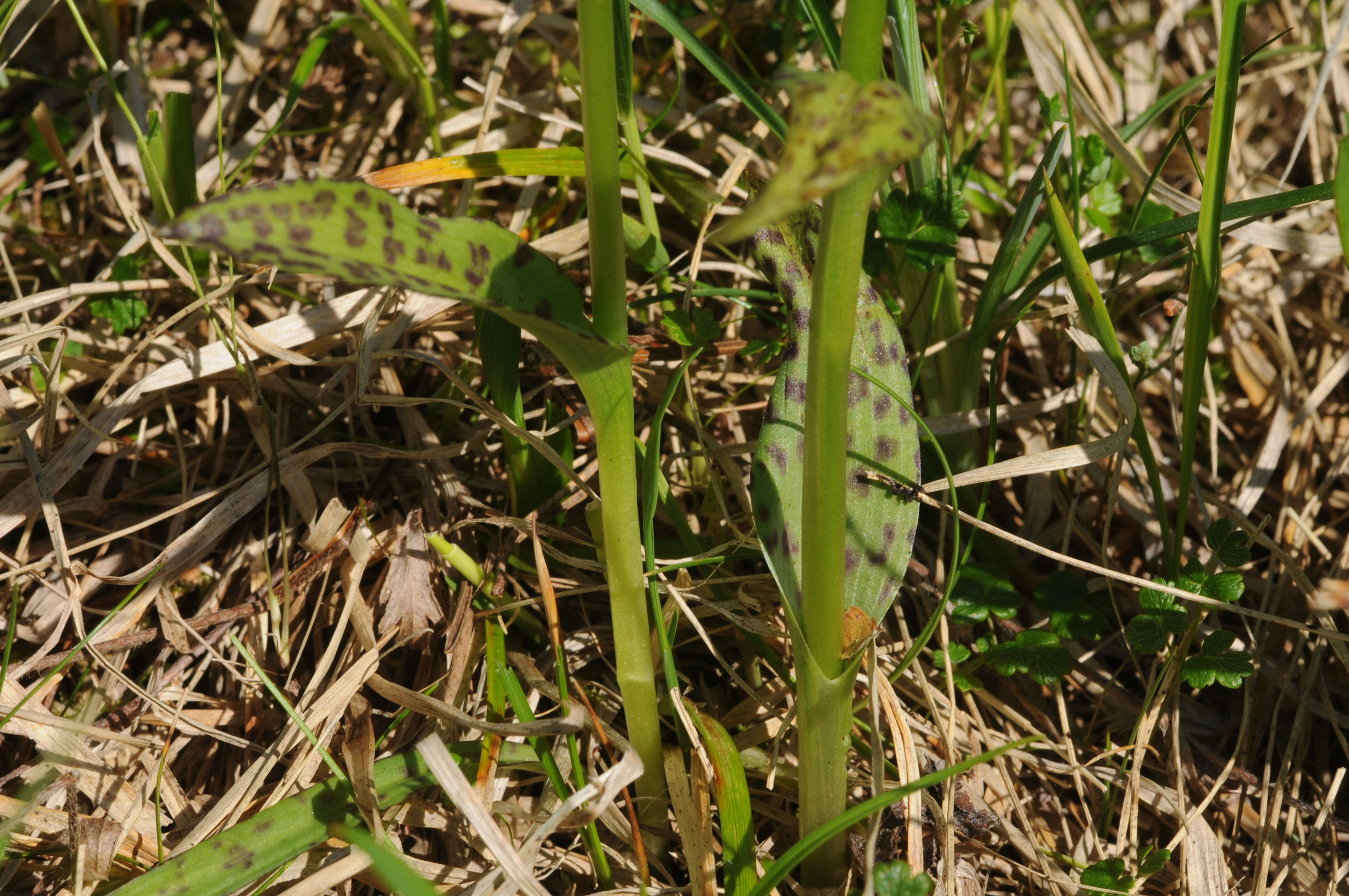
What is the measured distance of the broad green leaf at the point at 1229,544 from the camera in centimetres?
118

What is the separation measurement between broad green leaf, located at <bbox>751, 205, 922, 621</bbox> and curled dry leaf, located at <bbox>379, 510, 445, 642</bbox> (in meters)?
0.51

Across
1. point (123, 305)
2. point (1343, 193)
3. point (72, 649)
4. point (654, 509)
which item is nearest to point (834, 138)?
point (1343, 193)

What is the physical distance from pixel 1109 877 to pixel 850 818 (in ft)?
1.34

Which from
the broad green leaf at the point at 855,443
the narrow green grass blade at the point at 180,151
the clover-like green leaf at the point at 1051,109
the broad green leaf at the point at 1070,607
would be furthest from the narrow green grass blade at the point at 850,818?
the narrow green grass blade at the point at 180,151

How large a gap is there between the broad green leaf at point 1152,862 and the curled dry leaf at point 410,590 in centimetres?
85

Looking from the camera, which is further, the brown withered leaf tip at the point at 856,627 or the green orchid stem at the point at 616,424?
the brown withered leaf tip at the point at 856,627

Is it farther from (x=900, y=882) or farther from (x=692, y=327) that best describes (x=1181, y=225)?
(x=900, y=882)

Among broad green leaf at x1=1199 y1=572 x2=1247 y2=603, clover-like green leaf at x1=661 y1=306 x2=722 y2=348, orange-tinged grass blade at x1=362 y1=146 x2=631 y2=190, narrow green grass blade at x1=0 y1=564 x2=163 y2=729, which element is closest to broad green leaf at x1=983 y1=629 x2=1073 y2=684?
broad green leaf at x1=1199 y1=572 x2=1247 y2=603

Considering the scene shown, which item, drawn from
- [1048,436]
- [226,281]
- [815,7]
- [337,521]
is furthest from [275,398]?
[1048,436]

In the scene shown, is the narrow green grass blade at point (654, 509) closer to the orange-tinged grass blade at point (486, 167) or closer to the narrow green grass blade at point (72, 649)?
the orange-tinged grass blade at point (486, 167)

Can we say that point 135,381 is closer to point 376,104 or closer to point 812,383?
point 376,104

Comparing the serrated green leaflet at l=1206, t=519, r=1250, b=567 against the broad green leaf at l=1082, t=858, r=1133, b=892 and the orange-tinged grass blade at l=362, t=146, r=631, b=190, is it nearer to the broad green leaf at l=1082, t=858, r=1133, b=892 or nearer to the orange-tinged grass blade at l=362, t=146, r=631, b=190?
the broad green leaf at l=1082, t=858, r=1133, b=892

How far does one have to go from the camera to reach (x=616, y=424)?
87cm

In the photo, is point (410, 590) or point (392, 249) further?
point (410, 590)
